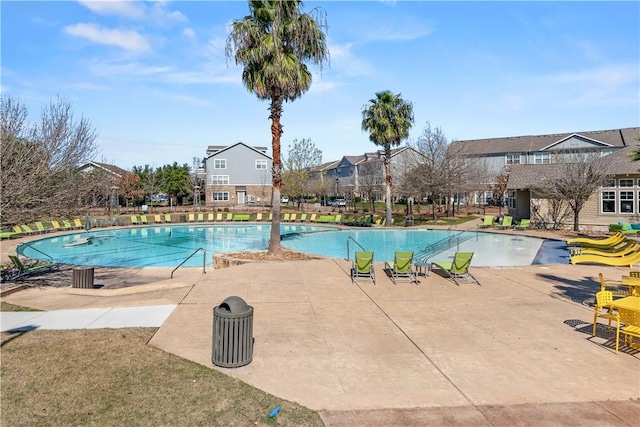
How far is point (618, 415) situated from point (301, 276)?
986 centimetres

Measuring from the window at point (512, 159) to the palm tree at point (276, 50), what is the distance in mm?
52796

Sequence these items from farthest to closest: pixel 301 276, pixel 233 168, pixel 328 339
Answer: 1. pixel 233 168
2. pixel 301 276
3. pixel 328 339

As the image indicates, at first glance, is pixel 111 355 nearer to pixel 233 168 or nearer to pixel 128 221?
pixel 128 221

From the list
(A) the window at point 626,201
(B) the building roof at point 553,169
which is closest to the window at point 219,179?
(B) the building roof at point 553,169

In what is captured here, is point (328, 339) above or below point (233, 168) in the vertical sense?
below

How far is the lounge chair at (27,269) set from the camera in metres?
14.4

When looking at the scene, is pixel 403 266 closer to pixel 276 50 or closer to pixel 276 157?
pixel 276 157

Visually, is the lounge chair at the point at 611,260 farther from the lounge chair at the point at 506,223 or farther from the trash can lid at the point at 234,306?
the lounge chair at the point at 506,223

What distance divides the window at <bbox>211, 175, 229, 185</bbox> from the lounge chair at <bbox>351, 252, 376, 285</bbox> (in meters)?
50.4

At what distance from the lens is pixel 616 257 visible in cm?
1584

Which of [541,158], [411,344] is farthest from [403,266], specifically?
[541,158]

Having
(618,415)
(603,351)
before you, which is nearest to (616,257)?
(603,351)

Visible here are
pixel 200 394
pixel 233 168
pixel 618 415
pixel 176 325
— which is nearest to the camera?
pixel 618 415

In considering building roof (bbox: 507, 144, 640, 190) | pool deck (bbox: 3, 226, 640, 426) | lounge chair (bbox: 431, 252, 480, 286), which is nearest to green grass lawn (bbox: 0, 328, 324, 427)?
pool deck (bbox: 3, 226, 640, 426)
